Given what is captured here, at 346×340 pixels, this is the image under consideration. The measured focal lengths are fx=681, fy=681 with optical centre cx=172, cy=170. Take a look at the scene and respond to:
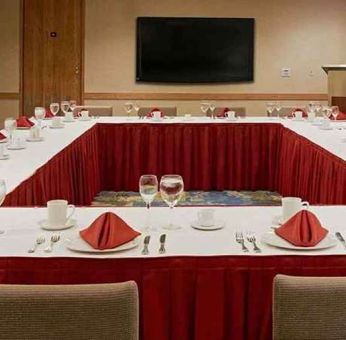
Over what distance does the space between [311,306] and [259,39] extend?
8643mm

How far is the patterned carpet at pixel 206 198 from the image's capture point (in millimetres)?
6367

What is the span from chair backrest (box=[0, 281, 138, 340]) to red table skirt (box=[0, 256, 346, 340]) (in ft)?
1.92

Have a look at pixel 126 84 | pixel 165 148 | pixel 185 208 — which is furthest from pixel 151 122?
pixel 185 208

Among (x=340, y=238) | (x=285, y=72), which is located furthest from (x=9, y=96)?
(x=340, y=238)

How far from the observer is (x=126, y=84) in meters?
9.95

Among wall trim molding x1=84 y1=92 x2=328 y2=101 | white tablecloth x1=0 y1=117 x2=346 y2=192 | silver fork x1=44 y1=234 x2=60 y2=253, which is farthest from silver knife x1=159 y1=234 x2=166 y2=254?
wall trim molding x1=84 y1=92 x2=328 y2=101

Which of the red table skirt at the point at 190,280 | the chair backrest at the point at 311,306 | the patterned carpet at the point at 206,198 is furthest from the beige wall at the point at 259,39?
the chair backrest at the point at 311,306

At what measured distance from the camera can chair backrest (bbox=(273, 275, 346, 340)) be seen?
1.64 metres

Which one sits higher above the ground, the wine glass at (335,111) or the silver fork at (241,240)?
the wine glass at (335,111)

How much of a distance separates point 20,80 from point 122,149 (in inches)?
146

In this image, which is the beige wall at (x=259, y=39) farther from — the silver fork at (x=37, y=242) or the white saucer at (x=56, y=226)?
the silver fork at (x=37, y=242)

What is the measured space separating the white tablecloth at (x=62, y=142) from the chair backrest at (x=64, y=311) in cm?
181

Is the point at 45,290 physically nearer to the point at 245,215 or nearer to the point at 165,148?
the point at 245,215

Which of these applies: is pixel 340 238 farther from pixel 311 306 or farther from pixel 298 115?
pixel 298 115
